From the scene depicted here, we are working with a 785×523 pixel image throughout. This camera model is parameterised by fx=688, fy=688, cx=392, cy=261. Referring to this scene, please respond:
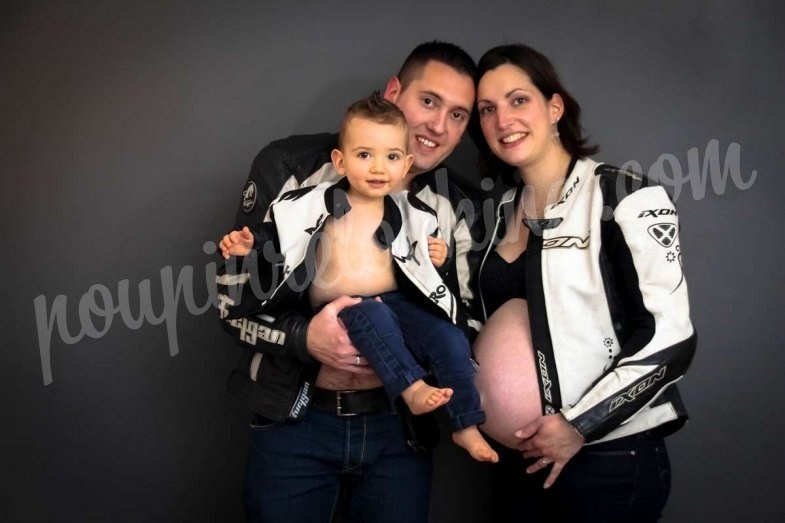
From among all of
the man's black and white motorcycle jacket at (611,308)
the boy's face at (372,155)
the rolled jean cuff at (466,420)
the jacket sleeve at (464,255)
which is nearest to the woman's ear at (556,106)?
the man's black and white motorcycle jacket at (611,308)

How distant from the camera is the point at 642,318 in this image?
1.55 m

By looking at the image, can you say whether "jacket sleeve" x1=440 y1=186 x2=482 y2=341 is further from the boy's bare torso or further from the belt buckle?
the belt buckle

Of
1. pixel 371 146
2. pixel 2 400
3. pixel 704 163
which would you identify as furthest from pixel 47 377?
pixel 704 163

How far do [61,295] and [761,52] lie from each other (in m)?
2.40

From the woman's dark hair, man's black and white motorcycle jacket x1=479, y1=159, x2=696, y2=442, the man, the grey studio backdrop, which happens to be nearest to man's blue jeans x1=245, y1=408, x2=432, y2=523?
the man

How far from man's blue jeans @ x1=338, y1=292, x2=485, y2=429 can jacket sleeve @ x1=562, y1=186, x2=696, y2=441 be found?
0.23 meters

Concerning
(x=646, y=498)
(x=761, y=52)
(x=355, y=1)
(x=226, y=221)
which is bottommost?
(x=646, y=498)

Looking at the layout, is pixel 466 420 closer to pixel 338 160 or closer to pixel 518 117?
pixel 338 160

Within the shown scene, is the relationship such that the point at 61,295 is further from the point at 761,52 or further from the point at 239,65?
the point at 761,52

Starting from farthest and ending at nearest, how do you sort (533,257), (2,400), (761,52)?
(761,52)
(2,400)
(533,257)

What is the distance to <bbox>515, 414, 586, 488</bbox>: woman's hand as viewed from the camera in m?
1.53

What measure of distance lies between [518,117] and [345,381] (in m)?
0.81

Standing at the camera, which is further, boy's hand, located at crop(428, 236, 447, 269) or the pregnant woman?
boy's hand, located at crop(428, 236, 447, 269)

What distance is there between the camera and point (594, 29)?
232cm
